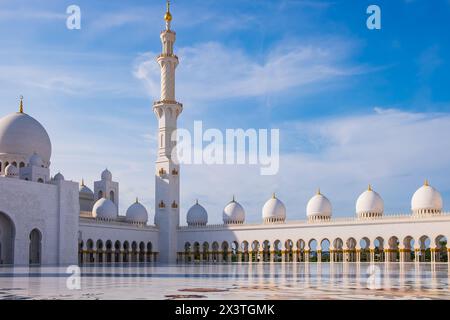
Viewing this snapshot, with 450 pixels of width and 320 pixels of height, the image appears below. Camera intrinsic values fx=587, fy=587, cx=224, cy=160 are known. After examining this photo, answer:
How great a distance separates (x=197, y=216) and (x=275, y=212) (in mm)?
6767

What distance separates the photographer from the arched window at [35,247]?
29.9 metres

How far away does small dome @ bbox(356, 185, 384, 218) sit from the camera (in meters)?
37.5

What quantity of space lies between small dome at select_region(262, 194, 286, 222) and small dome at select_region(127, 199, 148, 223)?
369 inches

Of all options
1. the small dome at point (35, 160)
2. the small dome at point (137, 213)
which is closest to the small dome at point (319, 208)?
the small dome at point (137, 213)

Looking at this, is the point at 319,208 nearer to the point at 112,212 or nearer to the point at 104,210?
the point at 112,212

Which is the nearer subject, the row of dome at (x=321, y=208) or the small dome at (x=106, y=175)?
the row of dome at (x=321, y=208)

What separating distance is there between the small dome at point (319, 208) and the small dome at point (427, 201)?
6216mm

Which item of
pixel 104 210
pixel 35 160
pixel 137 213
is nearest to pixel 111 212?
pixel 104 210

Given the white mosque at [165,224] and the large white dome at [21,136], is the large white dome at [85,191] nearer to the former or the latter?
the white mosque at [165,224]

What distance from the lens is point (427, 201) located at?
3525 centimetres

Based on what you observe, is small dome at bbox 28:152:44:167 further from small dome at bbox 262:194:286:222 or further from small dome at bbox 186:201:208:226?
small dome at bbox 262:194:286:222
